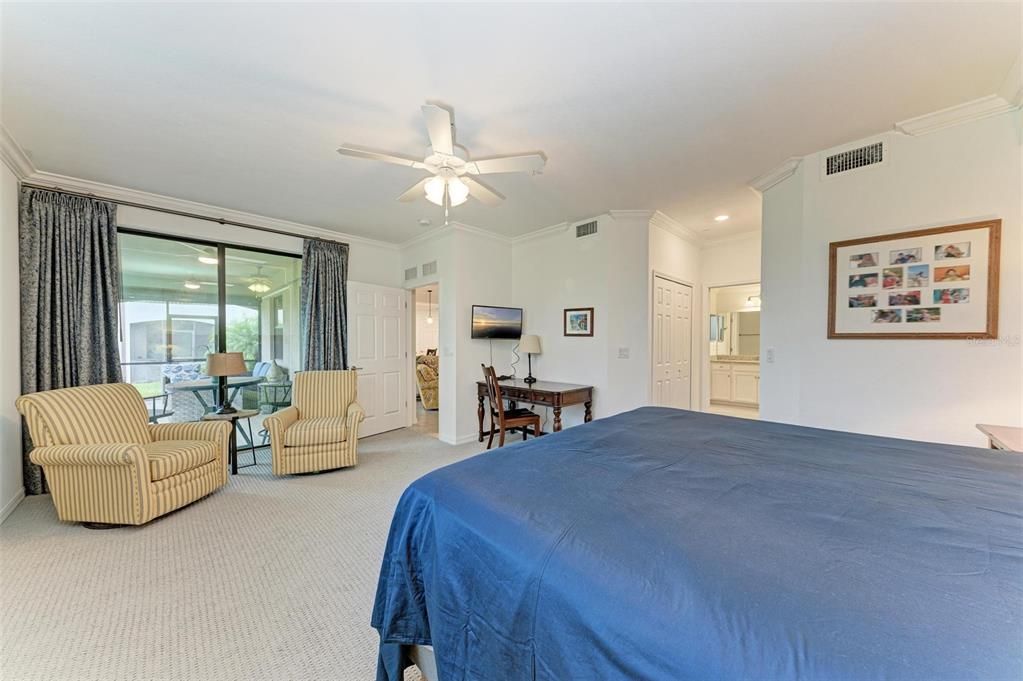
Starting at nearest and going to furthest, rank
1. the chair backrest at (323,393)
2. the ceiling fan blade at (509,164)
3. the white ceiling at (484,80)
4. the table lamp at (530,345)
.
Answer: the white ceiling at (484,80), the ceiling fan blade at (509,164), the chair backrest at (323,393), the table lamp at (530,345)

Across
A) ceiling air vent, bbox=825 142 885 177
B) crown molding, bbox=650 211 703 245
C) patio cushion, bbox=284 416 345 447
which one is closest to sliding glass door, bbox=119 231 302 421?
patio cushion, bbox=284 416 345 447

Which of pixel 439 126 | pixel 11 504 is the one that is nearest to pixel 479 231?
pixel 439 126

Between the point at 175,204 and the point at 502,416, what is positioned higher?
the point at 175,204

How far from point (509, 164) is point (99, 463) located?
3.26 metres

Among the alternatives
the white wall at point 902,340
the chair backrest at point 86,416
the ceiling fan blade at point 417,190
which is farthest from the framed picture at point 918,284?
the chair backrest at point 86,416

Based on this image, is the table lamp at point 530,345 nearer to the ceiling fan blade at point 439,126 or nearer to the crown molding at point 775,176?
the crown molding at point 775,176

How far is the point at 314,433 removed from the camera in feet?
11.2

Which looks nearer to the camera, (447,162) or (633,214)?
(447,162)

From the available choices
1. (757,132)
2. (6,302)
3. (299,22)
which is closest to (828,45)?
(757,132)

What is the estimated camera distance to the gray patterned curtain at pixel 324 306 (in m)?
4.47

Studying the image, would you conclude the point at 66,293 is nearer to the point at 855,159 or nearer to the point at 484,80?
the point at 484,80

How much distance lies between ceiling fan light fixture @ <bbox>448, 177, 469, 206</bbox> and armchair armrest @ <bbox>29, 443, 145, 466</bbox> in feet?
8.70

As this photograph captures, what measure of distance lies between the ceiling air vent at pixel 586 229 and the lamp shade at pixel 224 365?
12.4ft

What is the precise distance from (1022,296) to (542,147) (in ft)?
9.77
